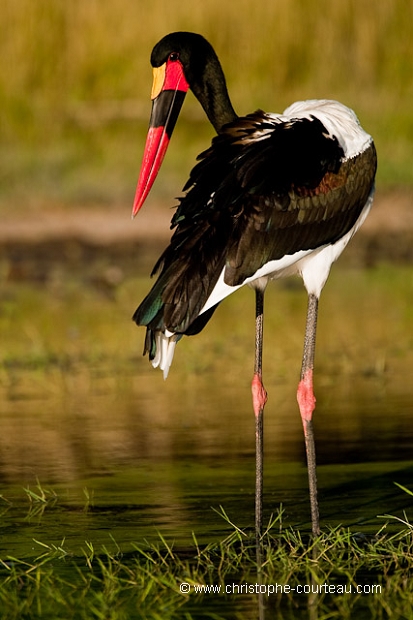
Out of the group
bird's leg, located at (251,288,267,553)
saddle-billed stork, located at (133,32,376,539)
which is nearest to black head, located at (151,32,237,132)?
saddle-billed stork, located at (133,32,376,539)

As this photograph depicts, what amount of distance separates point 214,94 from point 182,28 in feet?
31.7

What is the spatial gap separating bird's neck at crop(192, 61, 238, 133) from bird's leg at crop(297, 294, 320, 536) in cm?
96

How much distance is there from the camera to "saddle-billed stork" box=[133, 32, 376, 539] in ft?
17.3

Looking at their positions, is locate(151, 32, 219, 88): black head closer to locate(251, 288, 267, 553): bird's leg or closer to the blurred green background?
locate(251, 288, 267, 553): bird's leg

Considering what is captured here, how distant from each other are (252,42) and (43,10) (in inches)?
83.3

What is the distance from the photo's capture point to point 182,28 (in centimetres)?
1584

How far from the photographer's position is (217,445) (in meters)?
6.83

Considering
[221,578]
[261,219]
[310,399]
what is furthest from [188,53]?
[221,578]

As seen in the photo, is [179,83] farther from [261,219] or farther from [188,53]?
[261,219]

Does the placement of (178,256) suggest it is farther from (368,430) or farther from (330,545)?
(368,430)

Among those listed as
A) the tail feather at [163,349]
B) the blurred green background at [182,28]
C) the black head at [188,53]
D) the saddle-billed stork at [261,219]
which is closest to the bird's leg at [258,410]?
the saddle-billed stork at [261,219]

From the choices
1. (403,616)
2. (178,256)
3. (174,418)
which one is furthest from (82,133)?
(403,616)

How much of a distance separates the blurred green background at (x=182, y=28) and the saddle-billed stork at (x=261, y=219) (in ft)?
30.3

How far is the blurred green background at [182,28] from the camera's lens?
1526 cm
